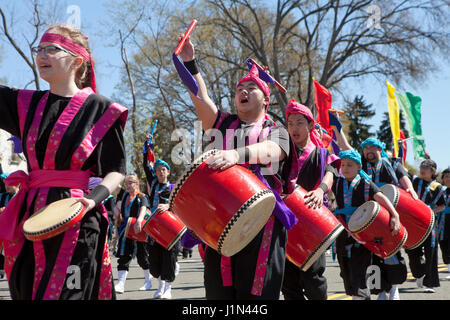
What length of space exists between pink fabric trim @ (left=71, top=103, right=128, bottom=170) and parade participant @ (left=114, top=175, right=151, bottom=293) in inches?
213

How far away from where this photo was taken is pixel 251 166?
3172mm

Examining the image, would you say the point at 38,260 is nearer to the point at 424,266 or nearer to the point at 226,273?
the point at 226,273

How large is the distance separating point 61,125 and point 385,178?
469 cm

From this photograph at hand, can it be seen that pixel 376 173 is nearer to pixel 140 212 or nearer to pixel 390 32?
pixel 140 212

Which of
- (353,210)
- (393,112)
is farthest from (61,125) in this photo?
(393,112)

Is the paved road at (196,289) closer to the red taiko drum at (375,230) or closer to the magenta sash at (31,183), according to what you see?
the red taiko drum at (375,230)

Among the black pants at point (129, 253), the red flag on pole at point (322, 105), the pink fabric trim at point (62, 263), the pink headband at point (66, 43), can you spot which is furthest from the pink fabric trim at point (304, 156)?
the black pants at point (129, 253)

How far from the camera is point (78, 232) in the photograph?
2.63 metres

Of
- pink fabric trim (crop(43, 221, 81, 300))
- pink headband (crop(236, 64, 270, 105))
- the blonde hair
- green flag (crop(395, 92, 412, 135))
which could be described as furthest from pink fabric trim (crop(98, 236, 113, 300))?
green flag (crop(395, 92, 412, 135))

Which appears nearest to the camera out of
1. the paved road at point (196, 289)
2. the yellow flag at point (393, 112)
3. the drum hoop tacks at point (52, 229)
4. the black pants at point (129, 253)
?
the drum hoop tacks at point (52, 229)

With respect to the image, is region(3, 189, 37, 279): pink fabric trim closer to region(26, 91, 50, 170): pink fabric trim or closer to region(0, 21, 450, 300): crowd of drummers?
region(0, 21, 450, 300): crowd of drummers

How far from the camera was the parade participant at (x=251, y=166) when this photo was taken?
9.97 feet

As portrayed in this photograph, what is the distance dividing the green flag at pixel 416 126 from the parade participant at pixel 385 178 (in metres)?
3.66

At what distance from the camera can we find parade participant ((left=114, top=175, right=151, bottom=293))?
836 centimetres
